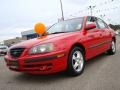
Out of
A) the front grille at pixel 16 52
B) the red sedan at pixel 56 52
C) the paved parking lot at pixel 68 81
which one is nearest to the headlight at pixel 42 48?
the red sedan at pixel 56 52

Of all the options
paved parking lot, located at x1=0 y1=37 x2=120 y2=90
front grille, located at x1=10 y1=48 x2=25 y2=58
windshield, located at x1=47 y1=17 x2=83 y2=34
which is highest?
windshield, located at x1=47 y1=17 x2=83 y2=34

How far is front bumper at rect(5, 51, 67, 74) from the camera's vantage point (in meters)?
4.90

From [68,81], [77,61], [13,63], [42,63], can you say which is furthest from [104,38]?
[13,63]

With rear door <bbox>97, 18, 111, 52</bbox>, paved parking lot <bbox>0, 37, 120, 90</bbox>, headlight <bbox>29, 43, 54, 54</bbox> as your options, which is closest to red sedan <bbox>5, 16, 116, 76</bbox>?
headlight <bbox>29, 43, 54, 54</bbox>

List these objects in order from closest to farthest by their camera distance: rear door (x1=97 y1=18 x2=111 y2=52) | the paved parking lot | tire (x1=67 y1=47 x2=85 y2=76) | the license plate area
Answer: the paved parking lot, the license plate area, tire (x1=67 y1=47 x2=85 y2=76), rear door (x1=97 y1=18 x2=111 y2=52)

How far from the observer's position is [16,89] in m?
4.75

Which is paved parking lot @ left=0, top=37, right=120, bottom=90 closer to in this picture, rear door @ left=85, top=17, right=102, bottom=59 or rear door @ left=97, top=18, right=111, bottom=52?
rear door @ left=85, top=17, right=102, bottom=59

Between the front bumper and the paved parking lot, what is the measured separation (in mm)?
313

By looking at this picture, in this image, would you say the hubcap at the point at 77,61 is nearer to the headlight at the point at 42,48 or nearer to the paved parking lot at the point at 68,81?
the paved parking lot at the point at 68,81

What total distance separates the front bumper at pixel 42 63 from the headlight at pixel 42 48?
128 mm

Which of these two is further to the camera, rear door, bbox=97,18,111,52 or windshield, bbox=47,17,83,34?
rear door, bbox=97,18,111,52

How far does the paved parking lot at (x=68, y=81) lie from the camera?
4.65 metres

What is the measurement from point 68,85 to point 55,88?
0.30 m

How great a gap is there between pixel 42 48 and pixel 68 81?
91cm
